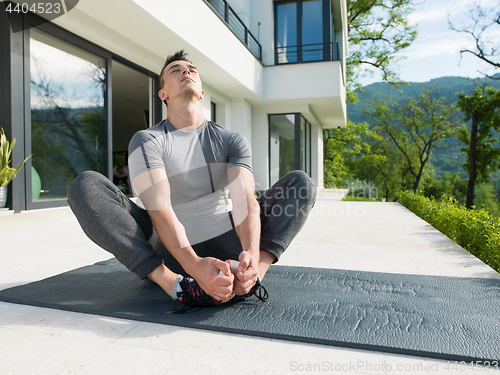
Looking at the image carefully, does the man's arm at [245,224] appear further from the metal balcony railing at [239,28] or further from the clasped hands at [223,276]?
the metal balcony railing at [239,28]

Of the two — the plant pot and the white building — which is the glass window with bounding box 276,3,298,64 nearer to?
the white building

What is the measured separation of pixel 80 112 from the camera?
18.4ft

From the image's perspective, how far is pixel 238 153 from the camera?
1.72 metres

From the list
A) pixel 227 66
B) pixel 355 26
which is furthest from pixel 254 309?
pixel 355 26

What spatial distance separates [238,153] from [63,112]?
15.0ft

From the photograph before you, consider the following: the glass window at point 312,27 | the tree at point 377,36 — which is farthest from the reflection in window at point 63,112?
the tree at point 377,36

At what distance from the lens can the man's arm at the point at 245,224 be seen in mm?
1334

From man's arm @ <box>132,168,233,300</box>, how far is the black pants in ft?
0.30

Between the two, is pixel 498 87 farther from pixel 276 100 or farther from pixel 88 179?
pixel 88 179

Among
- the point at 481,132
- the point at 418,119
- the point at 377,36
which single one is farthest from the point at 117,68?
the point at 418,119

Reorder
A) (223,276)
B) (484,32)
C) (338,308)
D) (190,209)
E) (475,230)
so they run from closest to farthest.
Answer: (223,276), (338,308), (190,209), (475,230), (484,32)

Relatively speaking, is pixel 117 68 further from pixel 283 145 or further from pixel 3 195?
pixel 283 145

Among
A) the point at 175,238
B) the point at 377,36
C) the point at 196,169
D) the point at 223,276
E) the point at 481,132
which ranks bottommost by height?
the point at 223,276

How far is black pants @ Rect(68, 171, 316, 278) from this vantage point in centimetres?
140
